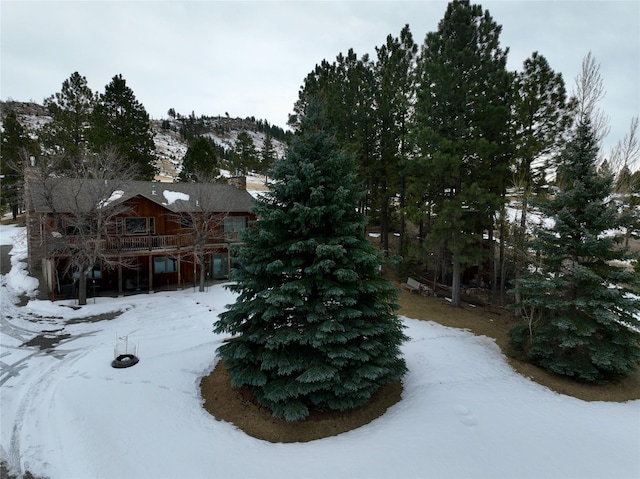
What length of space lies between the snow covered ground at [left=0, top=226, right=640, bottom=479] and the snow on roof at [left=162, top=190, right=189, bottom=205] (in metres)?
→ 11.6

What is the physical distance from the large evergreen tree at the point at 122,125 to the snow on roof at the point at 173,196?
5364 mm

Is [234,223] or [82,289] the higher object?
[234,223]

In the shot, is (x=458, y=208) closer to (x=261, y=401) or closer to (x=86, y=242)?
(x=261, y=401)

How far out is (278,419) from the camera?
8.30 m

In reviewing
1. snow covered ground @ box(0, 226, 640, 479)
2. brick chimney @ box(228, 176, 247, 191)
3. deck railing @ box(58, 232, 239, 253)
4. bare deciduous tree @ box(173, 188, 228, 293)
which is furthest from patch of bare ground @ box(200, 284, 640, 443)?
brick chimney @ box(228, 176, 247, 191)

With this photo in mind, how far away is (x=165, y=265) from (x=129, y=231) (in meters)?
3.12

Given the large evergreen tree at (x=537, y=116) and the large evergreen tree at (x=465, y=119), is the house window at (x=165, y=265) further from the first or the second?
the large evergreen tree at (x=537, y=116)

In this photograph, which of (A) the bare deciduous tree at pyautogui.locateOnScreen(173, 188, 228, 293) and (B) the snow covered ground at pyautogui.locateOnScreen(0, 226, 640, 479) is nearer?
(B) the snow covered ground at pyautogui.locateOnScreen(0, 226, 640, 479)

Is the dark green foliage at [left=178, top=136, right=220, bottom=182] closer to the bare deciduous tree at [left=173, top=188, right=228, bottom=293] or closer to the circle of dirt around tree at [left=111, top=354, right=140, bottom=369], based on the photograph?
the bare deciduous tree at [left=173, top=188, right=228, bottom=293]

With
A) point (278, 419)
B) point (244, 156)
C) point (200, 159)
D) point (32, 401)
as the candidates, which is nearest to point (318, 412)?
point (278, 419)

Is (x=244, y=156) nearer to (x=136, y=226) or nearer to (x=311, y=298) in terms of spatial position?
(x=136, y=226)

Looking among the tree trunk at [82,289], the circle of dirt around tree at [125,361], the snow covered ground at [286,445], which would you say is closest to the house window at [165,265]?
the tree trunk at [82,289]

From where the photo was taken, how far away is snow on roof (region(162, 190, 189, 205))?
21.7 meters

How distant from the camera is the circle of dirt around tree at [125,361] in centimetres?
1054
